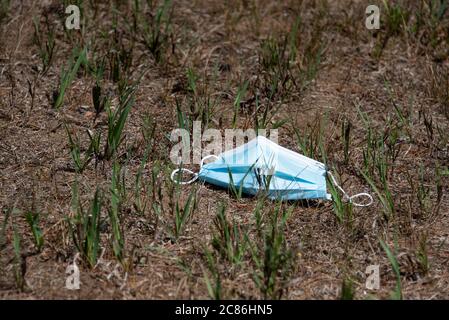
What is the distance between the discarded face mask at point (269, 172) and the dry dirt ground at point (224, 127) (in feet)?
0.20

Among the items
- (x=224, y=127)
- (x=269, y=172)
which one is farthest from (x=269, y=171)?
(x=224, y=127)

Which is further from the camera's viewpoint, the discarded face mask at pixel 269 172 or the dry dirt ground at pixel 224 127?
the discarded face mask at pixel 269 172

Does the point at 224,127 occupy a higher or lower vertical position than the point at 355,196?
higher

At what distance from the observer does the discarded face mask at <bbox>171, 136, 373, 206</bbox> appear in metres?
3.48

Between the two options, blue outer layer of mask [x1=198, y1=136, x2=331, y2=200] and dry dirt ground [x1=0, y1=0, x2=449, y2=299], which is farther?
blue outer layer of mask [x1=198, y1=136, x2=331, y2=200]

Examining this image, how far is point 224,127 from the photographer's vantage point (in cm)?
400

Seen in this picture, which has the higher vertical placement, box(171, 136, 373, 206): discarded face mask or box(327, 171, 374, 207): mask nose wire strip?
box(171, 136, 373, 206): discarded face mask

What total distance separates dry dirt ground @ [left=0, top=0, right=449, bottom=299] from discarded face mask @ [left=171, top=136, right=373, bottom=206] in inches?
2.3

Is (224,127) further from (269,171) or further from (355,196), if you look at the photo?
(355,196)

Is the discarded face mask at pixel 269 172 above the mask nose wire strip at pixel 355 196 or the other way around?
above

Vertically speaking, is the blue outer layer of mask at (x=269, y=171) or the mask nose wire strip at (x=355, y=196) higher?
the blue outer layer of mask at (x=269, y=171)

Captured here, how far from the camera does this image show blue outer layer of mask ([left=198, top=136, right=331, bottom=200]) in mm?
3482

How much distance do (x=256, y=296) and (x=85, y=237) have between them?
0.63 metres

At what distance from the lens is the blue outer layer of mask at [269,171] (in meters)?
3.48
